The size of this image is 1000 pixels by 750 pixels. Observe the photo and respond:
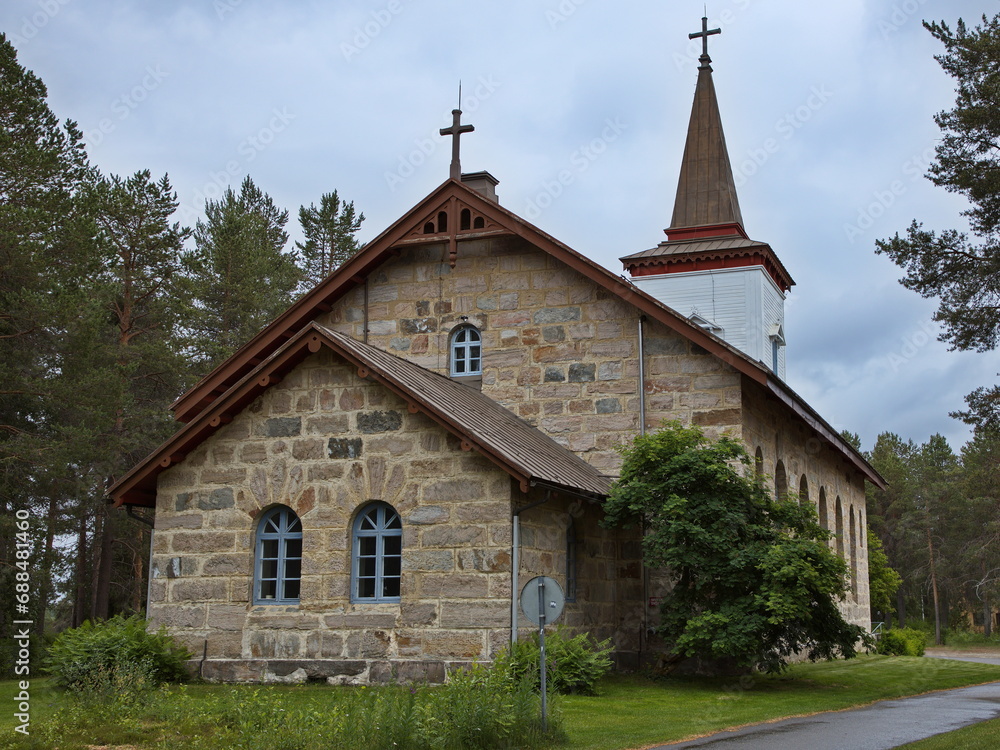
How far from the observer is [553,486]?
1647cm

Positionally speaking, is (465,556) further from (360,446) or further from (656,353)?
(656,353)

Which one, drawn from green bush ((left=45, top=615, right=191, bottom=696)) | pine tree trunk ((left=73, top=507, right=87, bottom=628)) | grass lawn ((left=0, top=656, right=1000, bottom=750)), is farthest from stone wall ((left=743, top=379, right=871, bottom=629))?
pine tree trunk ((left=73, top=507, right=87, bottom=628))

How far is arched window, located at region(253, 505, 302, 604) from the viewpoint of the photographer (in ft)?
58.1

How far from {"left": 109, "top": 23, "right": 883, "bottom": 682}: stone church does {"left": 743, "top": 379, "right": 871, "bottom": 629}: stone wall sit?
0.15m

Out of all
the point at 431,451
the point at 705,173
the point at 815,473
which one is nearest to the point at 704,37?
the point at 705,173

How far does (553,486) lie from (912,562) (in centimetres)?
6451

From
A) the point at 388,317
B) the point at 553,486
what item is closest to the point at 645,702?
the point at 553,486

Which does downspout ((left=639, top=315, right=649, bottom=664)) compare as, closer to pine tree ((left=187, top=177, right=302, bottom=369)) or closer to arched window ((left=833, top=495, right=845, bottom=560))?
arched window ((left=833, top=495, right=845, bottom=560))

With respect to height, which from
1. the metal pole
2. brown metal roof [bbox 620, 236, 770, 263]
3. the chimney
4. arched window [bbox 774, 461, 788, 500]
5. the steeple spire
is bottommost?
the metal pole

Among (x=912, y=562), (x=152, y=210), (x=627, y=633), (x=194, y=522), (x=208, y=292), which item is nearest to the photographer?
(x=194, y=522)

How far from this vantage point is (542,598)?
11.6 m

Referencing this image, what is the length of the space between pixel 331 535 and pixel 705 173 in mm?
20641

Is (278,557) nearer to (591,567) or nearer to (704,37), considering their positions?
(591,567)

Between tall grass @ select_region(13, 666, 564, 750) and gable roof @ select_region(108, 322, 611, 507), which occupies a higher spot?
gable roof @ select_region(108, 322, 611, 507)
